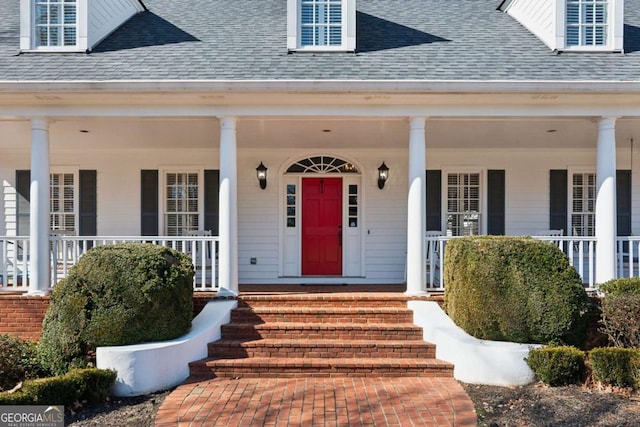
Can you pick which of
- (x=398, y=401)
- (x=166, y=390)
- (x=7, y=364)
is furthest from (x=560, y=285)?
(x=7, y=364)

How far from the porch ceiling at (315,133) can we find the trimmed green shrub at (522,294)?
2234mm

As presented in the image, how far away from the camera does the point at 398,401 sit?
175 inches

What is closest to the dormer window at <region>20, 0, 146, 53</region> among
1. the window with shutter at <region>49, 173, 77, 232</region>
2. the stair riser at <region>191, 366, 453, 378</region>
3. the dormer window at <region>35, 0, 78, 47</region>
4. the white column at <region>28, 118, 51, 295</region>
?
the dormer window at <region>35, 0, 78, 47</region>

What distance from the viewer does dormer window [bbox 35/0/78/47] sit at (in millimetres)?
7191

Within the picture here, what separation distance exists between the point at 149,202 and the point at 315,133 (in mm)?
3794

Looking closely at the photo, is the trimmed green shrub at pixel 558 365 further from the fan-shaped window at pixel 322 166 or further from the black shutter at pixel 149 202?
the black shutter at pixel 149 202

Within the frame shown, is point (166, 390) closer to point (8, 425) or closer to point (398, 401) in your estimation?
point (8, 425)

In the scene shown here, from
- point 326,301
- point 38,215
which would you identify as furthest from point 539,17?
point 38,215

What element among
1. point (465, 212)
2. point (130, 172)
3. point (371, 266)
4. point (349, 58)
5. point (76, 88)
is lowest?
point (371, 266)

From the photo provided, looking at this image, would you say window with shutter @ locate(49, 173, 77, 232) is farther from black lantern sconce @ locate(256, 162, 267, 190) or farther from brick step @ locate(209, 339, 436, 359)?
brick step @ locate(209, 339, 436, 359)

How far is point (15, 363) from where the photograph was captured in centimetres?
492

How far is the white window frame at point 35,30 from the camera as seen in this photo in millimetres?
7031

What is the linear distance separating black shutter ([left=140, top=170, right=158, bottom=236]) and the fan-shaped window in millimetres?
2755

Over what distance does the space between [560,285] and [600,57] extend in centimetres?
415
